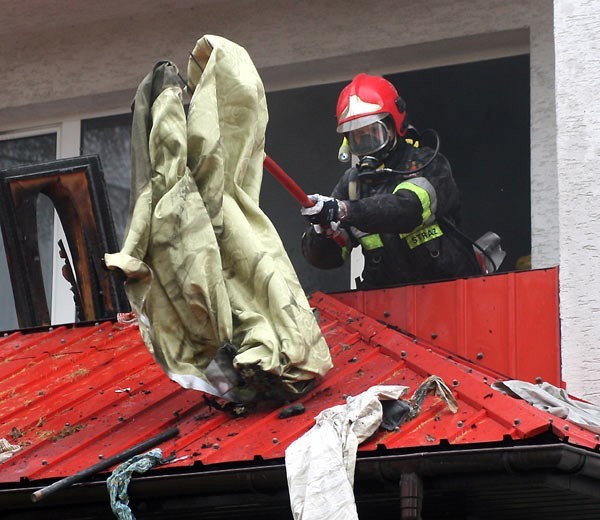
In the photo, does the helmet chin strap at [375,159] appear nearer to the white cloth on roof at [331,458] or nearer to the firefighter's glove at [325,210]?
the firefighter's glove at [325,210]

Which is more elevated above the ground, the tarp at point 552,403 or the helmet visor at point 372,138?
the helmet visor at point 372,138

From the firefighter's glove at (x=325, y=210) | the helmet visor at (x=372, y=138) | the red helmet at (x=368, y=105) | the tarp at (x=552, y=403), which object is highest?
the red helmet at (x=368, y=105)

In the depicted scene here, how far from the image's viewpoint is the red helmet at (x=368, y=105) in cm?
1089

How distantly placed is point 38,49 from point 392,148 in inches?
158

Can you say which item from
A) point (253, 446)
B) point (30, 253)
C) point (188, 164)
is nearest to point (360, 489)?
point (253, 446)

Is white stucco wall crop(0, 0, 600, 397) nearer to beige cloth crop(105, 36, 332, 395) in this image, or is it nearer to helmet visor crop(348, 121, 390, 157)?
helmet visor crop(348, 121, 390, 157)

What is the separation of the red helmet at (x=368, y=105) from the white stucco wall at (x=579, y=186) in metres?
1.32

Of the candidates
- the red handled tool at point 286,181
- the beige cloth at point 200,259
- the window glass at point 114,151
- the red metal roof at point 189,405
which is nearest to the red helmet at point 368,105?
the red handled tool at point 286,181

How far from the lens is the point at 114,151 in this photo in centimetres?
1384

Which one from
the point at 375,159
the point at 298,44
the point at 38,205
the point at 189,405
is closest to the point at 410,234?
the point at 375,159

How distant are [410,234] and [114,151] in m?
3.81

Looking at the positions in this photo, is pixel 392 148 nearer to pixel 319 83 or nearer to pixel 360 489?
pixel 319 83

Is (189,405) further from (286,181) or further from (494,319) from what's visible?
(494,319)

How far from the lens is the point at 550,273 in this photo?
393 inches
